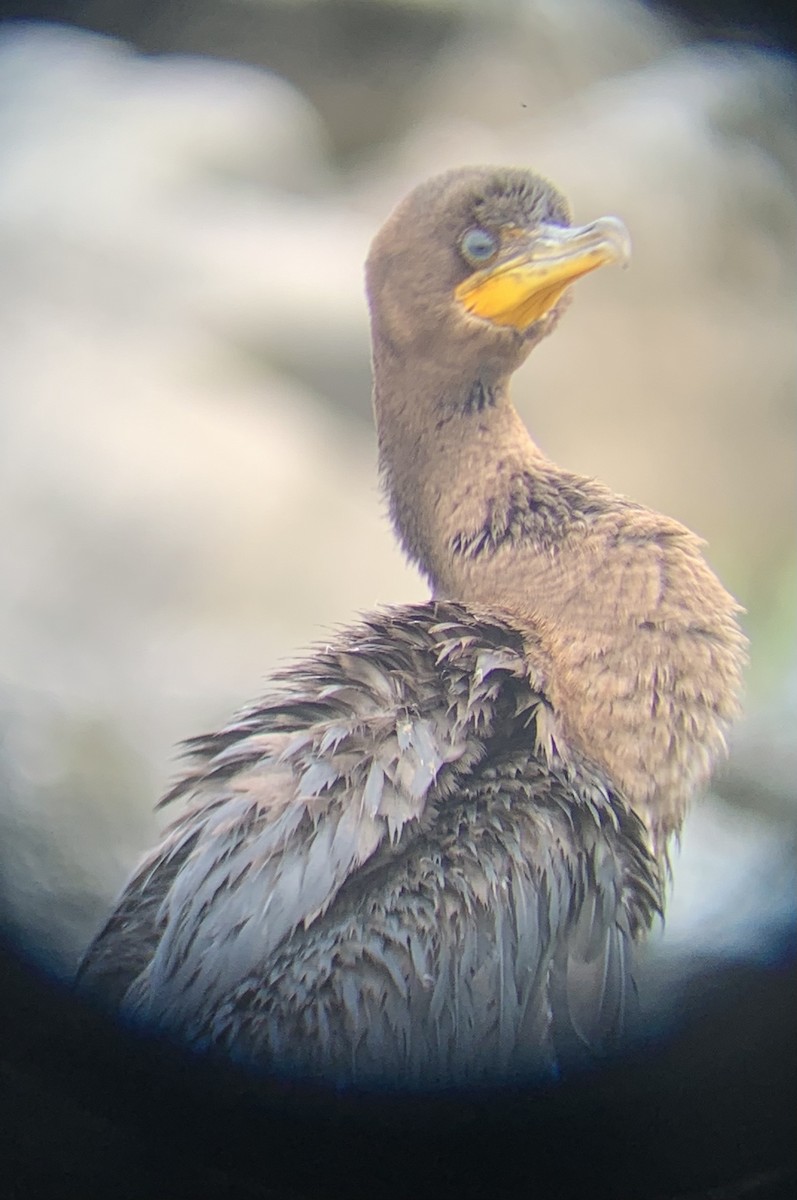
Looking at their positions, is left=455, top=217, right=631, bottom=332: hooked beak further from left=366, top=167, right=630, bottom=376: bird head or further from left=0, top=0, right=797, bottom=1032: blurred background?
left=0, top=0, right=797, bottom=1032: blurred background

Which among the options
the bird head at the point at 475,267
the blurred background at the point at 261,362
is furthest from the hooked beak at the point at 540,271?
the blurred background at the point at 261,362

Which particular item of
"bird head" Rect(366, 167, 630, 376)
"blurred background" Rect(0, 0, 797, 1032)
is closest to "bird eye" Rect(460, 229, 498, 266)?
"bird head" Rect(366, 167, 630, 376)

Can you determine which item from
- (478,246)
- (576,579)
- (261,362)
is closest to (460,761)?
(576,579)

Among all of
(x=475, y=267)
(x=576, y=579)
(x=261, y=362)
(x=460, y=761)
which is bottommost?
(x=460, y=761)

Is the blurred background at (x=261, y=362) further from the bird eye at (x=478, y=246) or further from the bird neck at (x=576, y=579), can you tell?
the bird eye at (x=478, y=246)

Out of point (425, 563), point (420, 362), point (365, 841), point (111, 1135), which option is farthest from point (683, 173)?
point (111, 1135)

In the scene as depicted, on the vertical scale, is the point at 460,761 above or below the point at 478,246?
below

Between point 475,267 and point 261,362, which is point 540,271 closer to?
point 475,267
